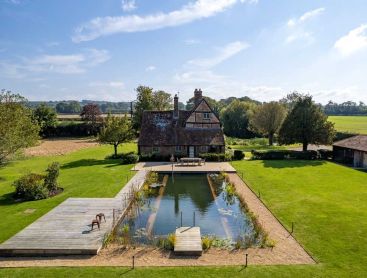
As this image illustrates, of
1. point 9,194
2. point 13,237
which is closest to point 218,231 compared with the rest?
point 13,237

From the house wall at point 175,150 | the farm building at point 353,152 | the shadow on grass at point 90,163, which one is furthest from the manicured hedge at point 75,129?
the farm building at point 353,152

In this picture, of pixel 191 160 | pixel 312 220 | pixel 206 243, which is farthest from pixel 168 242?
pixel 191 160

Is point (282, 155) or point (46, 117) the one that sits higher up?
point (46, 117)

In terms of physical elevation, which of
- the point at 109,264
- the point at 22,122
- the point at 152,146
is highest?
the point at 22,122

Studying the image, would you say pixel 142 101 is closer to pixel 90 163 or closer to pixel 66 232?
pixel 90 163

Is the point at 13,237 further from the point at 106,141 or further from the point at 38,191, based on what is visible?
the point at 106,141
